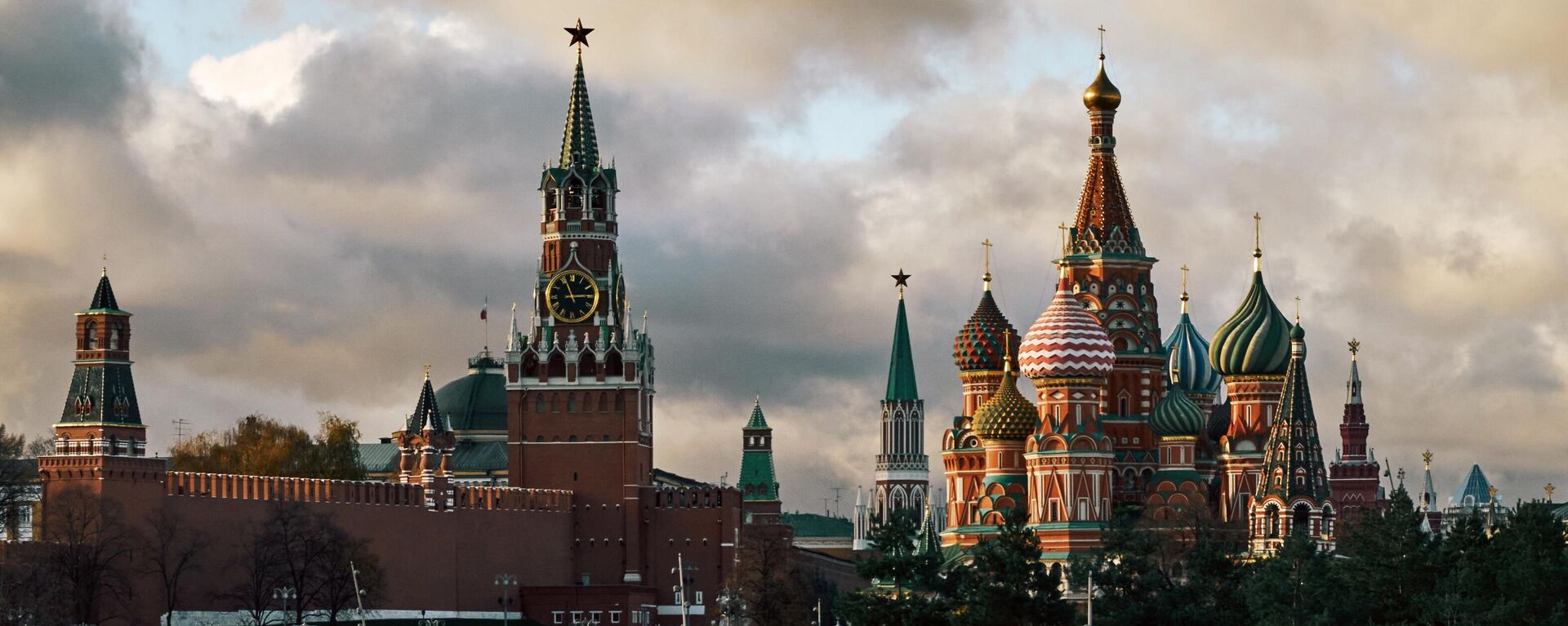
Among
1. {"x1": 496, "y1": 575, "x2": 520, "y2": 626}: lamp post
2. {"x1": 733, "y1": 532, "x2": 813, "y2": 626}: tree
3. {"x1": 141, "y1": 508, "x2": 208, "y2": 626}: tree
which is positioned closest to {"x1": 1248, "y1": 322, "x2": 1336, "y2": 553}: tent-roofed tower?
{"x1": 733, "y1": 532, "x2": 813, "y2": 626}: tree

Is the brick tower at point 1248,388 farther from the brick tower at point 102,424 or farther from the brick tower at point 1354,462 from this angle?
the brick tower at point 102,424

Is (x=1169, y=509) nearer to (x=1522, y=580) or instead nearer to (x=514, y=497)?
(x=514, y=497)

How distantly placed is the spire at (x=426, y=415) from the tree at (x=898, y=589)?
35.7 m

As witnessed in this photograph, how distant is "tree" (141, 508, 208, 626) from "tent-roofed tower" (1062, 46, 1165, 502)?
34.0m

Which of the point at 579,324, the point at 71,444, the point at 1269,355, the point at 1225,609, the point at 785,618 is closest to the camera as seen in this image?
the point at 1225,609

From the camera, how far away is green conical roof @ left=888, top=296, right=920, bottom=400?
6727 inches

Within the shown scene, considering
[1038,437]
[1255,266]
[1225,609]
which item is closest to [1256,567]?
[1225,609]

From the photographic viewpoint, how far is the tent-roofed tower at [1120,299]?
115 m

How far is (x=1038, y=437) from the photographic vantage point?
10725 cm

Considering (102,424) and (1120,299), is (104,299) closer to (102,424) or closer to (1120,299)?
(102,424)

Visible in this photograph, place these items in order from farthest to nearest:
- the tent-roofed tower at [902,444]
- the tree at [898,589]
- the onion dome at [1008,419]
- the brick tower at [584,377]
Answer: the tent-roofed tower at [902,444] → the brick tower at [584,377] → the onion dome at [1008,419] → the tree at [898,589]

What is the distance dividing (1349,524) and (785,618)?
758 inches

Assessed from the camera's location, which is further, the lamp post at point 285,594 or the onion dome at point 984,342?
the onion dome at point 984,342

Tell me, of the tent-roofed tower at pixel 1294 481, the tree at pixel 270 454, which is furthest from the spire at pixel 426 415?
the tent-roofed tower at pixel 1294 481
